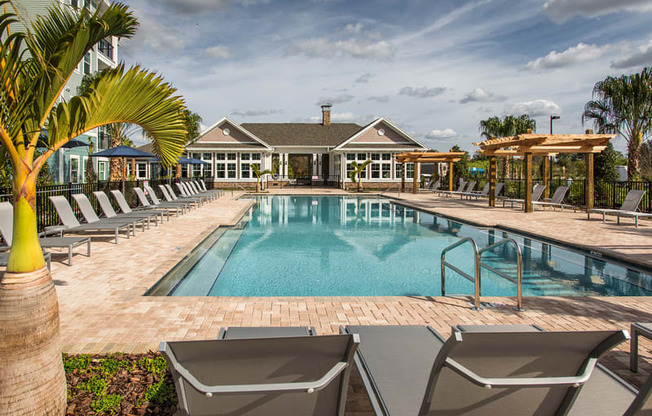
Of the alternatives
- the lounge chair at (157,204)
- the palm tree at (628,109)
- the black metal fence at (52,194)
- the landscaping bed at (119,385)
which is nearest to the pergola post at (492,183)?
the palm tree at (628,109)

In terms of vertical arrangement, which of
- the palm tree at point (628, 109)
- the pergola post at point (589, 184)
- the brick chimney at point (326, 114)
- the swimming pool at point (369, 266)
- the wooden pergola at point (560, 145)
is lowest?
the swimming pool at point (369, 266)

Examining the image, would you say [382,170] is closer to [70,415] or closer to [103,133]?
[103,133]

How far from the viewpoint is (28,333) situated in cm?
255

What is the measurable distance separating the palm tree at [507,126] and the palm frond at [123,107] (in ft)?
123

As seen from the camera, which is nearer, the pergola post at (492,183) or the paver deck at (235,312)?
the paver deck at (235,312)

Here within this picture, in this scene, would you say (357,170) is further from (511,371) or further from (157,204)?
(511,371)

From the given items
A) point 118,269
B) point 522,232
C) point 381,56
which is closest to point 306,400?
point 118,269

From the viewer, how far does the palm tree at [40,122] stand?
2.55m

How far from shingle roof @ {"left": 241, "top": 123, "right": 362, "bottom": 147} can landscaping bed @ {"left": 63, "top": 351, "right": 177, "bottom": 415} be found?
1334 inches

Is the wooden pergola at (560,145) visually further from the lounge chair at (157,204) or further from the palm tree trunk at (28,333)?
the palm tree trunk at (28,333)

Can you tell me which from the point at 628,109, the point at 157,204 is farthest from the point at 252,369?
the point at 628,109

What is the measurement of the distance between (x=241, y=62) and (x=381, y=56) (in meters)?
6.54

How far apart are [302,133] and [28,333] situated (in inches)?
1486

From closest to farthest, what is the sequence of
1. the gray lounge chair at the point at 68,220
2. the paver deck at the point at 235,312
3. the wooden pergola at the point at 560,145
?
the paver deck at the point at 235,312 < the gray lounge chair at the point at 68,220 < the wooden pergola at the point at 560,145
